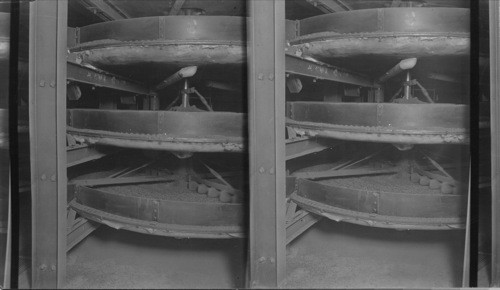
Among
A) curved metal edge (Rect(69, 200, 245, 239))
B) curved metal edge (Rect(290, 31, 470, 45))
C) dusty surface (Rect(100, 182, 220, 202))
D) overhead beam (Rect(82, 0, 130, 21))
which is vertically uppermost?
overhead beam (Rect(82, 0, 130, 21))

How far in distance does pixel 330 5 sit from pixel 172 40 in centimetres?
68

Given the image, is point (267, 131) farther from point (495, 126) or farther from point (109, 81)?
→ point (495, 126)

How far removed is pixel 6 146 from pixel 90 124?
0.36 m

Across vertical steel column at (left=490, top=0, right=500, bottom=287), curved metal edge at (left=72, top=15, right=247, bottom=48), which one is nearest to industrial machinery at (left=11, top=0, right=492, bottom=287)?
curved metal edge at (left=72, top=15, right=247, bottom=48)

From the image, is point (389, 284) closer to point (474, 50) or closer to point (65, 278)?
point (474, 50)

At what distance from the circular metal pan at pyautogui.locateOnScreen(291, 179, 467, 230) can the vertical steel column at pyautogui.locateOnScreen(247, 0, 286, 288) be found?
0.15 meters

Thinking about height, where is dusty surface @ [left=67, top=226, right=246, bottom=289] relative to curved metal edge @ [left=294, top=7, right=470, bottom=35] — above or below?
below

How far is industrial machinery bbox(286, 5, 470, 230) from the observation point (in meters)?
1.78

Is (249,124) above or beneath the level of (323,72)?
beneath

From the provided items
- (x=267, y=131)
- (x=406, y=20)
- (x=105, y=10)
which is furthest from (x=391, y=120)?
(x=105, y=10)

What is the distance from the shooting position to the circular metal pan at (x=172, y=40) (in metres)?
1.78

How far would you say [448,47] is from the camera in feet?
5.89

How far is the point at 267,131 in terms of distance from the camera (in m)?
1.77

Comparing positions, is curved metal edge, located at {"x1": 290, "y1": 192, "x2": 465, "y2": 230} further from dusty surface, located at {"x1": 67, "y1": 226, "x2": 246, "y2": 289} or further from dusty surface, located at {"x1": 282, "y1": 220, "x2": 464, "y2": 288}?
dusty surface, located at {"x1": 67, "y1": 226, "x2": 246, "y2": 289}
